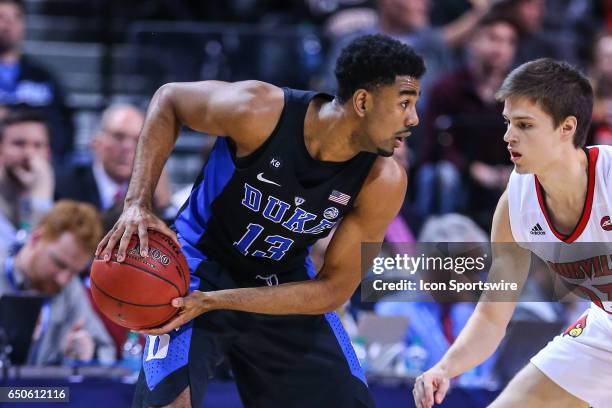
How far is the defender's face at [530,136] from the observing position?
3654mm

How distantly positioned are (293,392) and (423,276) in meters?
1.05

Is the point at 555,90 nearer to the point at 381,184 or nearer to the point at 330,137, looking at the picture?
the point at 381,184

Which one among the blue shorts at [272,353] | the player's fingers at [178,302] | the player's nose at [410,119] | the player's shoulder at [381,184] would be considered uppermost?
the player's nose at [410,119]

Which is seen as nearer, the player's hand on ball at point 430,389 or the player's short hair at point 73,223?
the player's hand on ball at point 430,389

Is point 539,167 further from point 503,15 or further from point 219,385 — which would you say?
point 503,15

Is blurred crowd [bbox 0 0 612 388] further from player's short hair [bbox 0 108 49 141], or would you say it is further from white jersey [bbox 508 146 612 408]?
white jersey [bbox 508 146 612 408]

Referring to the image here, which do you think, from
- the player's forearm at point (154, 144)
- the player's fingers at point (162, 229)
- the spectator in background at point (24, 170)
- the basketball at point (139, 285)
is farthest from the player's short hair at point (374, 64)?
the spectator in background at point (24, 170)

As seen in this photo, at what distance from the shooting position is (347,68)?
3963 millimetres

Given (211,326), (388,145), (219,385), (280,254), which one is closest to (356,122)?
(388,145)

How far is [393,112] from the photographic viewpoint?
152 inches

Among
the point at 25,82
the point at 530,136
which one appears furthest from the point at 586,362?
the point at 25,82

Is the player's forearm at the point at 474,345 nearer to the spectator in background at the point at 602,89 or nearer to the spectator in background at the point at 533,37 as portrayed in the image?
the spectator in background at the point at 602,89

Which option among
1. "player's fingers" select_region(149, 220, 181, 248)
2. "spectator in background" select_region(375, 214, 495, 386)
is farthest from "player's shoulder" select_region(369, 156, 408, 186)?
"spectator in background" select_region(375, 214, 495, 386)

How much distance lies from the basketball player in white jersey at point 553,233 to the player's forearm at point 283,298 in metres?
0.54
